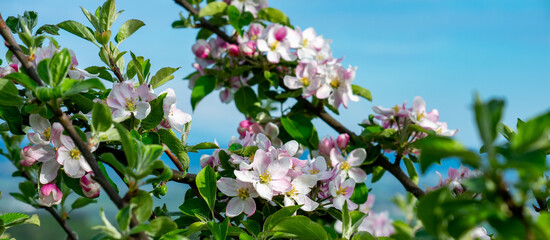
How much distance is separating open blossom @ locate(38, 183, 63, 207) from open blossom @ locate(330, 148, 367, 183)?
0.81m

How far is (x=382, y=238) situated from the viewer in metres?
0.93

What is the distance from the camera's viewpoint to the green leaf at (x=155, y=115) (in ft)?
3.61

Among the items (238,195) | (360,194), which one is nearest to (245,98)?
(360,194)

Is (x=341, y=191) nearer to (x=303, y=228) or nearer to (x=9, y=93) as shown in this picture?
(x=303, y=228)

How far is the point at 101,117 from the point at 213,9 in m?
1.18

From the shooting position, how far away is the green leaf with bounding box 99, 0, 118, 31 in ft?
4.12

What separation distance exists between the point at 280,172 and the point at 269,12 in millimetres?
1053

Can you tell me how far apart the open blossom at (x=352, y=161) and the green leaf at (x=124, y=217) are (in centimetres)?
98

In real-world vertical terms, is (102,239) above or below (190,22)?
below

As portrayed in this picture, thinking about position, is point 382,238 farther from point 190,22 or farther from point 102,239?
point 190,22

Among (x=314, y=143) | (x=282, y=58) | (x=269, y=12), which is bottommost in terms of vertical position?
(x=314, y=143)

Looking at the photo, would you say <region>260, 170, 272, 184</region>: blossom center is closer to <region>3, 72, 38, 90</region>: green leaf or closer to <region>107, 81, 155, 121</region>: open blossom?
<region>107, 81, 155, 121</region>: open blossom

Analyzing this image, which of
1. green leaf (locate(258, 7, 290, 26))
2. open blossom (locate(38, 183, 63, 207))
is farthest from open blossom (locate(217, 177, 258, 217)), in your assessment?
green leaf (locate(258, 7, 290, 26))

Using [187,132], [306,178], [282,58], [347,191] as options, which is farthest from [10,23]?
[282,58]
